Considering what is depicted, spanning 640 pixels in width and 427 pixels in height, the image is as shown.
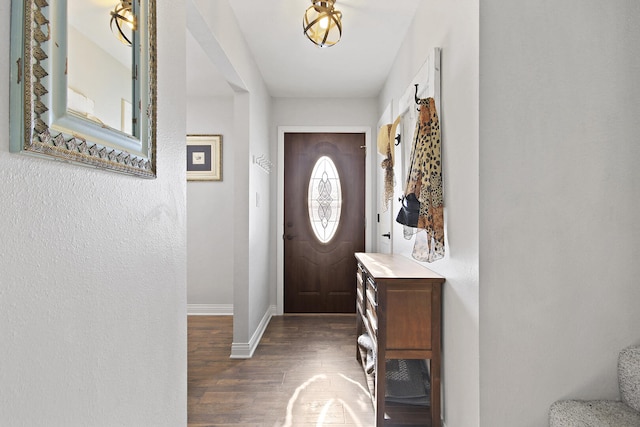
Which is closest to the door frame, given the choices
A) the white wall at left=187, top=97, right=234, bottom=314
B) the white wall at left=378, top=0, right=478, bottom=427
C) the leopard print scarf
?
the white wall at left=187, top=97, right=234, bottom=314

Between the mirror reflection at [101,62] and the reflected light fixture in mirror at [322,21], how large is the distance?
95 cm

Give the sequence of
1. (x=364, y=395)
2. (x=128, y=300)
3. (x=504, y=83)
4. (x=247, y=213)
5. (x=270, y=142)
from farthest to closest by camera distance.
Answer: (x=270, y=142), (x=247, y=213), (x=364, y=395), (x=504, y=83), (x=128, y=300)

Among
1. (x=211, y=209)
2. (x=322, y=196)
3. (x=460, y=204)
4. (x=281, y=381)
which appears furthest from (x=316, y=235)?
(x=460, y=204)

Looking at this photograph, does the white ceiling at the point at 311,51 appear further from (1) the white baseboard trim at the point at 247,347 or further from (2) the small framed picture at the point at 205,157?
(1) the white baseboard trim at the point at 247,347

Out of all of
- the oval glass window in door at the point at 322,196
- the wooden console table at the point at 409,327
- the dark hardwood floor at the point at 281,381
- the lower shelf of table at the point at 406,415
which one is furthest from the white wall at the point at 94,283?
the oval glass window in door at the point at 322,196

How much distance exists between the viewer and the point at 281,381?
8.98 ft

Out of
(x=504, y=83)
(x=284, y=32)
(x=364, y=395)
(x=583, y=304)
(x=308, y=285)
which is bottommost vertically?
(x=364, y=395)

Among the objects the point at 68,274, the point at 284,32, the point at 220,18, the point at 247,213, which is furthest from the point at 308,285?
the point at 68,274

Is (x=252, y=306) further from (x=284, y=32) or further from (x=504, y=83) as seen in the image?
(x=504, y=83)

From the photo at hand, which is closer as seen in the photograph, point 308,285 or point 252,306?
point 252,306

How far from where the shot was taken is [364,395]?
2.54m

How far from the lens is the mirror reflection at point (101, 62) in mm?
929

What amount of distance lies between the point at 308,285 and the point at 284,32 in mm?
2792

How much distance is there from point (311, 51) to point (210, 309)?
3117 millimetres
